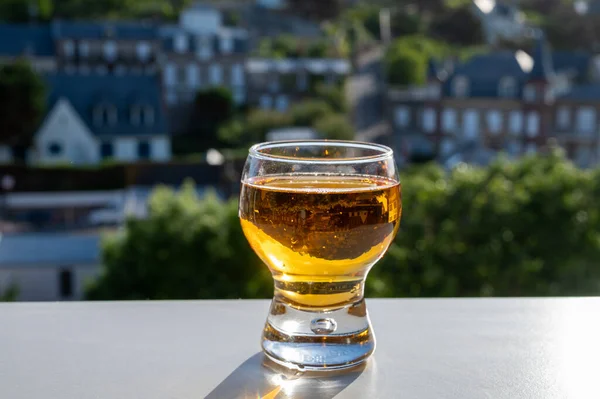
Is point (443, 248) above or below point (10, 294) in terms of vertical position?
above

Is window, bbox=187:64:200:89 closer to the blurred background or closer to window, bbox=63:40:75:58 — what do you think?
the blurred background

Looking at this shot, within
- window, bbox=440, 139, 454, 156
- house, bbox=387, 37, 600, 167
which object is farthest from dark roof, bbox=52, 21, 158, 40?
window, bbox=440, 139, 454, 156

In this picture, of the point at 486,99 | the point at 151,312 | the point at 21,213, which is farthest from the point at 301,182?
the point at 486,99

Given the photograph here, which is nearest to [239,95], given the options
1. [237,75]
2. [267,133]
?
[237,75]

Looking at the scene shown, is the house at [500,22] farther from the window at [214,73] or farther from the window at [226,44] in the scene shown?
→ the window at [214,73]

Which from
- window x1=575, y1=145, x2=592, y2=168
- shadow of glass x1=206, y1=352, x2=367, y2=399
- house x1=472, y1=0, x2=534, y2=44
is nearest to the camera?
shadow of glass x1=206, y1=352, x2=367, y2=399

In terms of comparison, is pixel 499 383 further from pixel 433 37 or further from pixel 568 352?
pixel 433 37

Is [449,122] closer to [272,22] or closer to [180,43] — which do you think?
[180,43]
